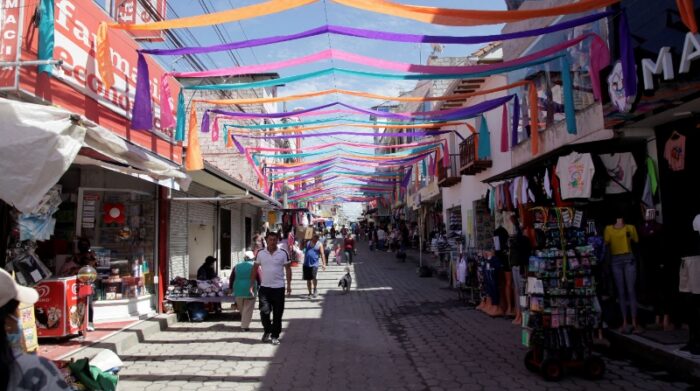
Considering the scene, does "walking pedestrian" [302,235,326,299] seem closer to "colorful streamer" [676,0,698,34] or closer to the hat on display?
"colorful streamer" [676,0,698,34]

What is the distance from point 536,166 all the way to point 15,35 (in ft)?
28.1

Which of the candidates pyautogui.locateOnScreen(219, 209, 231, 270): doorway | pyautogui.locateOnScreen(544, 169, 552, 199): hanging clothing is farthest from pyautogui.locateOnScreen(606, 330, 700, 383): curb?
pyautogui.locateOnScreen(219, 209, 231, 270): doorway

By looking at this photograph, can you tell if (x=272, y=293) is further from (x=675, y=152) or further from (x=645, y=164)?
(x=675, y=152)

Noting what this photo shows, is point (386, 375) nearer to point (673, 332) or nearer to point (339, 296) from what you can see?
point (673, 332)

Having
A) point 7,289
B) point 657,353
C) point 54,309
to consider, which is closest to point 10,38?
point 54,309

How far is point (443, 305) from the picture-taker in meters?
11.5

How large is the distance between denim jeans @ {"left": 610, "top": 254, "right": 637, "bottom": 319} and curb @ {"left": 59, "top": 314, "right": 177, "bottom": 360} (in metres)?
7.66

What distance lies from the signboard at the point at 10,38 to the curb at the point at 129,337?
3595 millimetres

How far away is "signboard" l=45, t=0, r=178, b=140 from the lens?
250 inches

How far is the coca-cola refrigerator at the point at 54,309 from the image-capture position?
7164 millimetres

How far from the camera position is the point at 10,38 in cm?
547

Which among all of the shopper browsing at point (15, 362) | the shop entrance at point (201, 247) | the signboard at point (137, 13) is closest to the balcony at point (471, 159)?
the shop entrance at point (201, 247)

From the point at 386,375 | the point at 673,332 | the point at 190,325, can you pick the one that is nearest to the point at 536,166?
the point at 673,332

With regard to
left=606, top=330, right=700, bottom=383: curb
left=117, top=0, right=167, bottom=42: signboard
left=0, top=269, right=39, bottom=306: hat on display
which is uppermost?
left=117, top=0, right=167, bottom=42: signboard
